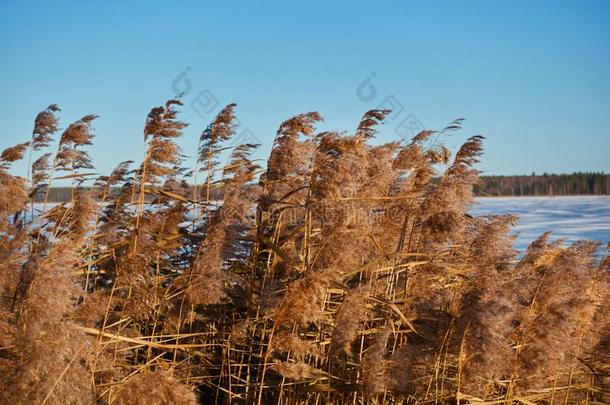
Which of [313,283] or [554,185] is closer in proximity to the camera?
[313,283]

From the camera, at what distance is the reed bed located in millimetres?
3932

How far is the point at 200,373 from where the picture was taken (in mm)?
4586

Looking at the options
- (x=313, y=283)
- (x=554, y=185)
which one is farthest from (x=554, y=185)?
(x=313, y=283)

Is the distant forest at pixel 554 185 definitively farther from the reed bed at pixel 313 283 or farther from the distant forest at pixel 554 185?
the reed bed at pixel 313 283

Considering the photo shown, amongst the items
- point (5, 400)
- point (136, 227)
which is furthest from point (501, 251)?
point (5, 400)

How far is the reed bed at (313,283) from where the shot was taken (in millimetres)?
3932

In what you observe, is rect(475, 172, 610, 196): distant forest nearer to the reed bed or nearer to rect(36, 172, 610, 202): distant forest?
rect(36, 172, 610, 202): distant forest

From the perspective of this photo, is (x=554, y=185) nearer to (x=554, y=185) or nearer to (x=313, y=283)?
(x=554, y=185)

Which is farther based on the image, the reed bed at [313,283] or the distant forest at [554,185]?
the distant forest at [554,185]

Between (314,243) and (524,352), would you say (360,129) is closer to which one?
(314,243)

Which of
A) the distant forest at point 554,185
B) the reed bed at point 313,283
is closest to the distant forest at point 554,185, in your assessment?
the distant forest at point 554,185

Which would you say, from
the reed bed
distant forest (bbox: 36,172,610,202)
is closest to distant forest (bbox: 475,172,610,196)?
distant forest (bbox: 36,172,610,202)

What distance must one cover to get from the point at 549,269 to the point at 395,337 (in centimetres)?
131

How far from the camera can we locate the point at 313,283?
3.63 m
